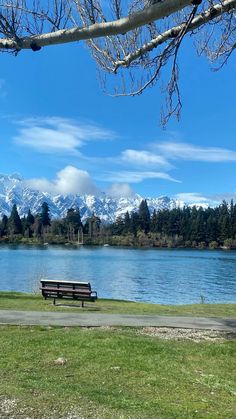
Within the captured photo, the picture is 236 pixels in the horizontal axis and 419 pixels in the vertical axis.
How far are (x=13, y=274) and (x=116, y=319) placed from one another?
42.3 meters

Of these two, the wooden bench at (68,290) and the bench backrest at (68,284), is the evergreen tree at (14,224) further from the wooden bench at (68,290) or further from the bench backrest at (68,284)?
the wooden bench at (68,290)

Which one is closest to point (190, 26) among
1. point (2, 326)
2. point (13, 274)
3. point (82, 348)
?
point (82, 348)

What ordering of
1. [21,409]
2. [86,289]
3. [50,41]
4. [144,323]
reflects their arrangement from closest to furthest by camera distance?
[50,41], [21,409], [144,323], [86,289]

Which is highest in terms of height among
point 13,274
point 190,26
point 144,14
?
point 190,26

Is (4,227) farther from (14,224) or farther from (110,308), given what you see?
(110,308)

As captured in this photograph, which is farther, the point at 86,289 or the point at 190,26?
the point at 86,289

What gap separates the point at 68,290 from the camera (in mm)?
20719

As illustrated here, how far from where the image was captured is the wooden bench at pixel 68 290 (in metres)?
20.5

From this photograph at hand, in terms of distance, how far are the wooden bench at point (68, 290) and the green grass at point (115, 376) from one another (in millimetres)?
8501

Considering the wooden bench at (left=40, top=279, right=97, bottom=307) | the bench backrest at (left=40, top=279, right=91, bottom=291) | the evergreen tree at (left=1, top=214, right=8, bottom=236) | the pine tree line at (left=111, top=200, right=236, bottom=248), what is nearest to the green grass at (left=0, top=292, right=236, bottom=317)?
the wooden bench at (left=40, top=279, right=97, bottom=307)

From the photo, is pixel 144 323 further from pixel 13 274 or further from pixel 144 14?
pixel 13 274

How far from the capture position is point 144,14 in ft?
15.6

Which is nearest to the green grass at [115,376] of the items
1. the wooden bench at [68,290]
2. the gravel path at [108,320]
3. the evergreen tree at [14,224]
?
the gravel path at [108,320]

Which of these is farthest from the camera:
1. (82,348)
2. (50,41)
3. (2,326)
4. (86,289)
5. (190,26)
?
(86,289)
